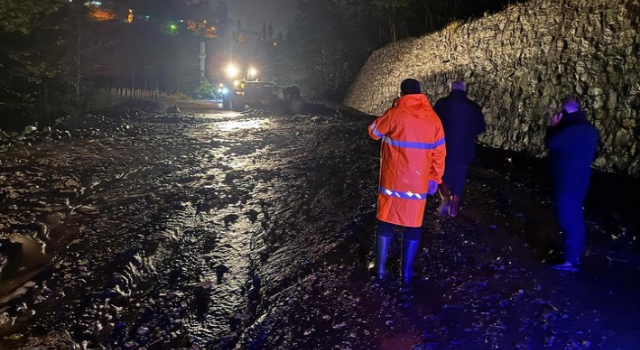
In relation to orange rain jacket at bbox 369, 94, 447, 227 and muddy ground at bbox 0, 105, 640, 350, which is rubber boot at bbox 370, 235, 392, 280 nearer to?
muddy ground at bbox 0, 105, 640, 350

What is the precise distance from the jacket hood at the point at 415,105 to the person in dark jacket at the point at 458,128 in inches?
83.3

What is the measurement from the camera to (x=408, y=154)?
341 centimetres

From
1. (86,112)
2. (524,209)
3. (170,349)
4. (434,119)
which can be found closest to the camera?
(170,349)

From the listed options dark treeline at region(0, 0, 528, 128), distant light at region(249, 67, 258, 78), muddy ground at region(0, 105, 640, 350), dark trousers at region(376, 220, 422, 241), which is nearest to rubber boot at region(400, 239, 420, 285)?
dark trousers at region(376, 220, 422, 241)

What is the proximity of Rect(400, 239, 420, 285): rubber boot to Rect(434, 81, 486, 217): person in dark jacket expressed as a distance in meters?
2.17

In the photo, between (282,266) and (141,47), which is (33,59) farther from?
(141,47)

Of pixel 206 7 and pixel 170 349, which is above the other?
pixel 206 7

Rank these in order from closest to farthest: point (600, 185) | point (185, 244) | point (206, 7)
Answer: point (185, 244) → point (600, 185) → point (206, 7)

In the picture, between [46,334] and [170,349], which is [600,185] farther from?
[46,334]

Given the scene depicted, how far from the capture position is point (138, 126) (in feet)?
50.4

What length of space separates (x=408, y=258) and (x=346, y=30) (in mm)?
31345

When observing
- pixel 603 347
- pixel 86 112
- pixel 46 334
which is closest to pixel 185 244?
pixel 46 334

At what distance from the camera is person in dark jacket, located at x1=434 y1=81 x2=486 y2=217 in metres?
5.42

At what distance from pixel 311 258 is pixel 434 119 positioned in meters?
2.04
